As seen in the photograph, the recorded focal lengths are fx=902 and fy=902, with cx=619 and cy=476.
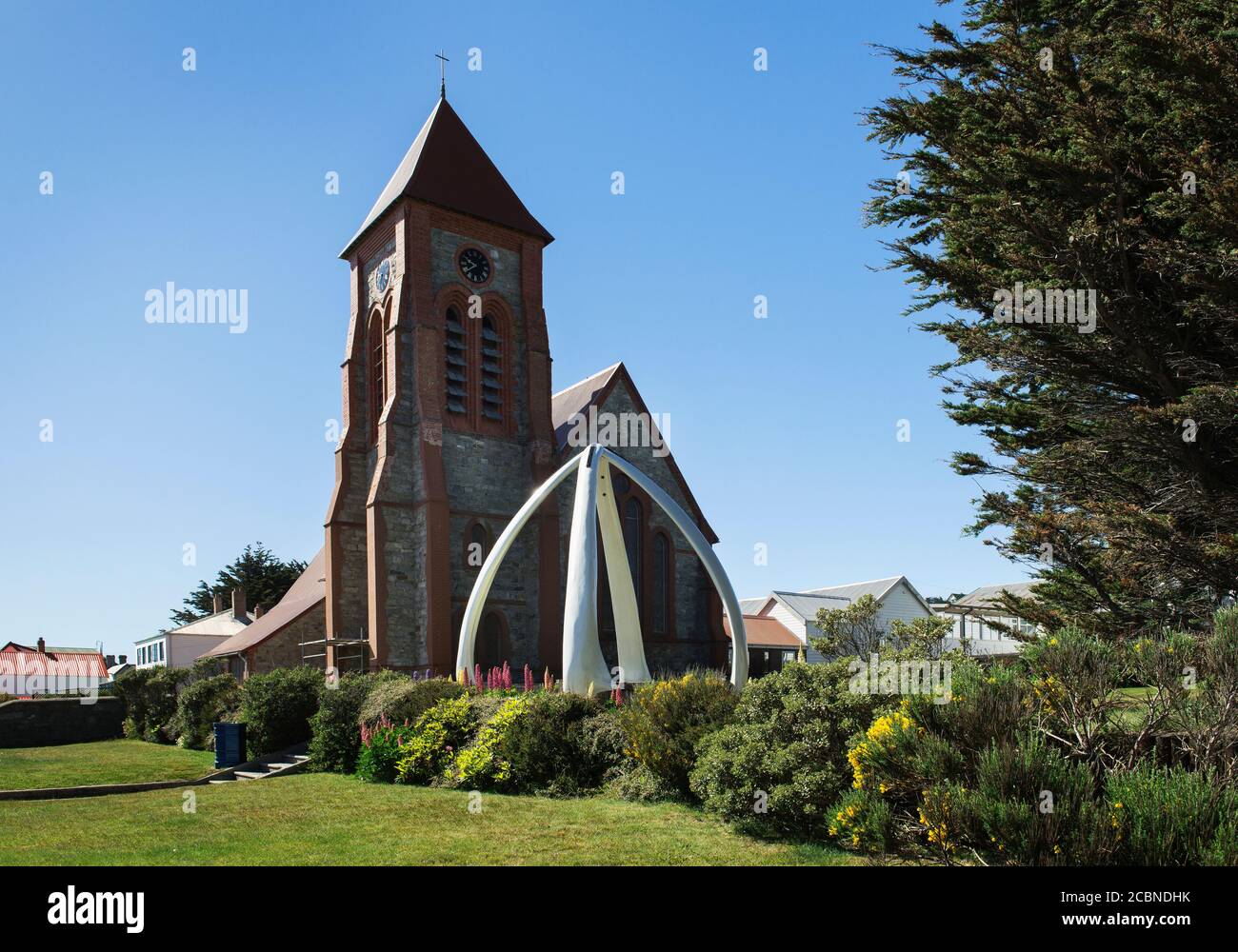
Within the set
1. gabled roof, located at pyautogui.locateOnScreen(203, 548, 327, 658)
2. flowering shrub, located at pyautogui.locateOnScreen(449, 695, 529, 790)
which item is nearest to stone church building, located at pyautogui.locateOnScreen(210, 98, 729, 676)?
gabled roof, located at pyautogui.locateOnScreen(203, 548, 327, 658)

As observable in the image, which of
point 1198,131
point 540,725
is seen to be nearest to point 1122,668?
point 1198,131

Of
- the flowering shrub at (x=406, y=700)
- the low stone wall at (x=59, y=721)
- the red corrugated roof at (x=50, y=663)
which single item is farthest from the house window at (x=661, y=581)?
the red corrugated roof at (x=50, y=663)

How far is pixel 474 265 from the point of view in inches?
1284

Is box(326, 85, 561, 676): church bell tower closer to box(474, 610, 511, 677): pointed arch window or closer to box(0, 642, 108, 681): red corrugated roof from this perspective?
box(474, 610, 511, 677): pointed arch window

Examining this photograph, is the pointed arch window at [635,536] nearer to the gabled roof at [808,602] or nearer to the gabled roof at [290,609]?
the gabled roof at [290,609]

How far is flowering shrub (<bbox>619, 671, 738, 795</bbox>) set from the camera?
42.6 ft

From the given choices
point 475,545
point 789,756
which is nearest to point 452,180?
point 475,545

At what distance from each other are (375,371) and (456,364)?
3.68m

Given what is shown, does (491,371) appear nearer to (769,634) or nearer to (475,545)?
(475,545)

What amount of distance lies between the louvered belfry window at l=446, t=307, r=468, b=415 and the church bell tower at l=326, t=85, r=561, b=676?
5 cm

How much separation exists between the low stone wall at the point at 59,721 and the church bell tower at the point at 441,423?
383 inches

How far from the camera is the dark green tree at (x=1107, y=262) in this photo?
1254 centimetres
